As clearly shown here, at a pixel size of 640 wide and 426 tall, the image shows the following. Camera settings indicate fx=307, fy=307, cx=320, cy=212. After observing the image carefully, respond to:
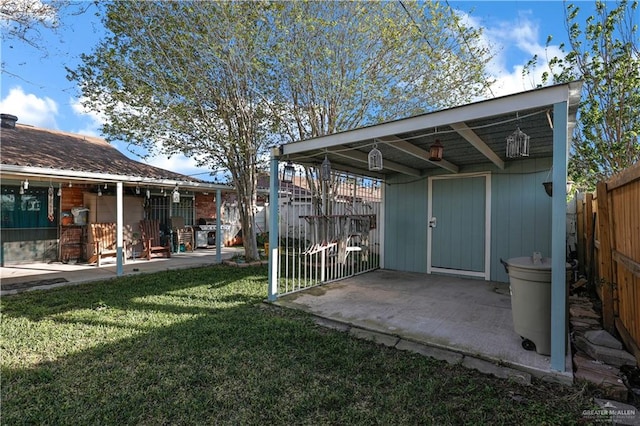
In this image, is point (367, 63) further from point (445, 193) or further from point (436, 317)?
point (436, 317)

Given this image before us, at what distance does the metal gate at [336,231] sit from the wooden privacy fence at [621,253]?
355 cm

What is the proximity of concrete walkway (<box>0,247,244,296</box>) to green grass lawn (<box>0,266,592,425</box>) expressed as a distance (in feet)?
6.78

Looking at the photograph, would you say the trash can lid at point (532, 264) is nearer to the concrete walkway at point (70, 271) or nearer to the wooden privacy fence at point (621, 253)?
the wooden privacy fence at point (621, 253)

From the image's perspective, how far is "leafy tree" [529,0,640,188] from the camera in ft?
18.4

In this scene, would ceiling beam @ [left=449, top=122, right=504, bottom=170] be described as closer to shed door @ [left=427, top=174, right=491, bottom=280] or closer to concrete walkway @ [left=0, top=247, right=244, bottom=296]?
shed door @ [left=427, top=174, right=491, bottom=280]

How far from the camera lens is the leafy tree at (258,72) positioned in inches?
245

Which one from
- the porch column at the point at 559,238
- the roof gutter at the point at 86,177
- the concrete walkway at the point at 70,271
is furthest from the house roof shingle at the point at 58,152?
the porch column at the point at 559,238

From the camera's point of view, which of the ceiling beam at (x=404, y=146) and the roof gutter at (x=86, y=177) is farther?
the roof gutter at (x=86, y=177)

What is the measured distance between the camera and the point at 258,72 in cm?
681

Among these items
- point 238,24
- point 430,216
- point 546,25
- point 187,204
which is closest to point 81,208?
point 187,204

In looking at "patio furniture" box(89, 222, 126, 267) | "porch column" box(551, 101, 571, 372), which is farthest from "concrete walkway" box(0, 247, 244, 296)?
"porch column" box(551, 101, 571, 372)

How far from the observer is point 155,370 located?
8.33ft

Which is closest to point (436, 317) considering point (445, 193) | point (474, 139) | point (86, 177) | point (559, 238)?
point (559, 238)

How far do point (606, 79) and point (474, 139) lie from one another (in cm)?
458
